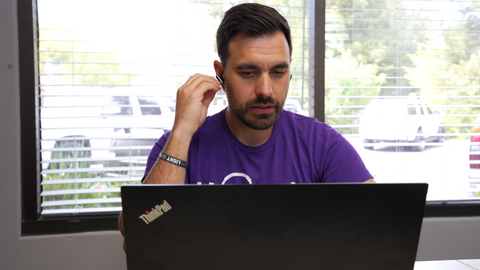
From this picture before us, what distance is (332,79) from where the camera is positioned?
7.41 feet

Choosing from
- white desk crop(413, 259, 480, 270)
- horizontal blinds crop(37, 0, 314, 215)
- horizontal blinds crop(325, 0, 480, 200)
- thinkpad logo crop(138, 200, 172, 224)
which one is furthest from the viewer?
horizontal blinds crop(325, 0, 480, 200)

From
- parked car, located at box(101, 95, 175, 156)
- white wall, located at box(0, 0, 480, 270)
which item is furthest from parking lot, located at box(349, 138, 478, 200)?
white wall, located at box(0, 0, 480, 270)

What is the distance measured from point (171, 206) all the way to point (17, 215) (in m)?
1.77

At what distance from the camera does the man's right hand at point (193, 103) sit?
119cm

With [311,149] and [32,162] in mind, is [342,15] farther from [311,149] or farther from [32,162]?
[32,162]

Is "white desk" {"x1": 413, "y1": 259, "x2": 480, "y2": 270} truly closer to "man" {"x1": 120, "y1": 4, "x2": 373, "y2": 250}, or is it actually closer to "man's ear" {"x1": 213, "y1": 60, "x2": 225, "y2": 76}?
"man" {"x1": 120, "y1": 4, "x2": 373, "y2": 250}

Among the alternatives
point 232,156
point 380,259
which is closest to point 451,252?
point 232,156

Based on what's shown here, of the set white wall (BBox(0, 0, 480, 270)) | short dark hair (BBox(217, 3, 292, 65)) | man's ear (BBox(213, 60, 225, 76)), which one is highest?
short dark hair (BBox(217, 3, 292, 65))

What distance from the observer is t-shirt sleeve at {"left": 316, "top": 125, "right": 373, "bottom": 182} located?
1.21 m

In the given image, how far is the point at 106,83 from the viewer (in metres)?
2.07

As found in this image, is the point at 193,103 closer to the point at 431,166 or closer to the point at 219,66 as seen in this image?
the point at 219,66

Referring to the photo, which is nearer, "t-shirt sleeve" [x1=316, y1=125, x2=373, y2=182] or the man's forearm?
the man's forearm

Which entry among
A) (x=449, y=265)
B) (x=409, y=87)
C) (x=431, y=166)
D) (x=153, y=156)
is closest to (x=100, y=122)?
(x=153, y=156)

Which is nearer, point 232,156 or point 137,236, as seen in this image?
point 137,236
